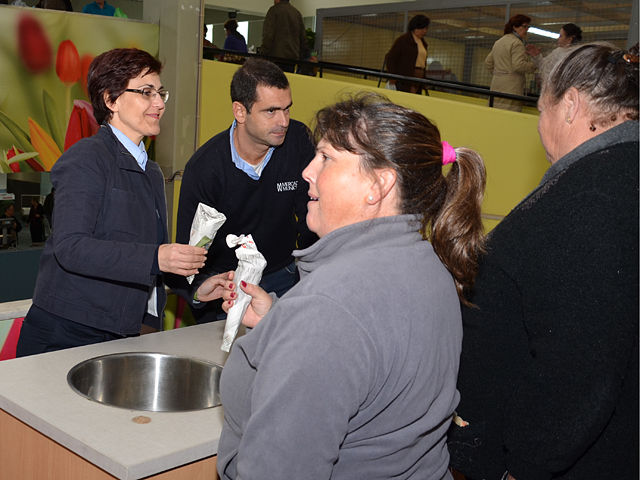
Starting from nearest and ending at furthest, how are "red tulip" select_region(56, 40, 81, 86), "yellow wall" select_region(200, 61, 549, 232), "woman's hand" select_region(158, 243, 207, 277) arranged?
"woman's hand" select_region(158, 243, 207, 277) → "yellow wall" select_region(200, 61, 549, 232) → "red tulip" select_region(56, 40, 81, 86)

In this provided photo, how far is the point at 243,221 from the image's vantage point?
115 inches

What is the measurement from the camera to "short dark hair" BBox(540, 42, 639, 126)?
1462 mm

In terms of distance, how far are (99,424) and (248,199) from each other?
4.87 ft

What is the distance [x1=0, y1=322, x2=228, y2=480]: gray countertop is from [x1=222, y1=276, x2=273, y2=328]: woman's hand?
30 centimetres

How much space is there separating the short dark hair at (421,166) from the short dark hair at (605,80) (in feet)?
1.09

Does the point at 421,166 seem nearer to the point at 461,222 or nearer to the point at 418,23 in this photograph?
the point at 461,222

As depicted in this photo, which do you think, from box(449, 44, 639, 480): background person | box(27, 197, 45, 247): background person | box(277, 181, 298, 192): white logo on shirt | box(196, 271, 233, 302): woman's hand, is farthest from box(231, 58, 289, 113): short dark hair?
box(27, 197, 45, 247): background person

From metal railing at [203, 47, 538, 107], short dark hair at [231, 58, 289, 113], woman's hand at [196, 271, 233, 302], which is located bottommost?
woman's hand at [196, 271, 233, 302]

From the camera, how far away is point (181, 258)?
1.99 metres

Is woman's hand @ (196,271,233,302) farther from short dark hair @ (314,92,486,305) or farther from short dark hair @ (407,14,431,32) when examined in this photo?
short dark hair @ (407,14,431,32)

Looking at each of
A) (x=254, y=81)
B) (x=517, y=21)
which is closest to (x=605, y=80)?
(x=254, y=81)

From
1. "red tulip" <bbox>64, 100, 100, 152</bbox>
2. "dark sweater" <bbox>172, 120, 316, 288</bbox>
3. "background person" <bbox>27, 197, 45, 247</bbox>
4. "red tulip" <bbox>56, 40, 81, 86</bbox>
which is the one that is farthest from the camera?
"background person" <bbox>27, 197, 45, 247</bbox>

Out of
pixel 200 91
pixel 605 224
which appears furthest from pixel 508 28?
pixel 605 224

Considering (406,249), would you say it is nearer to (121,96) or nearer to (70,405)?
(70,405)
